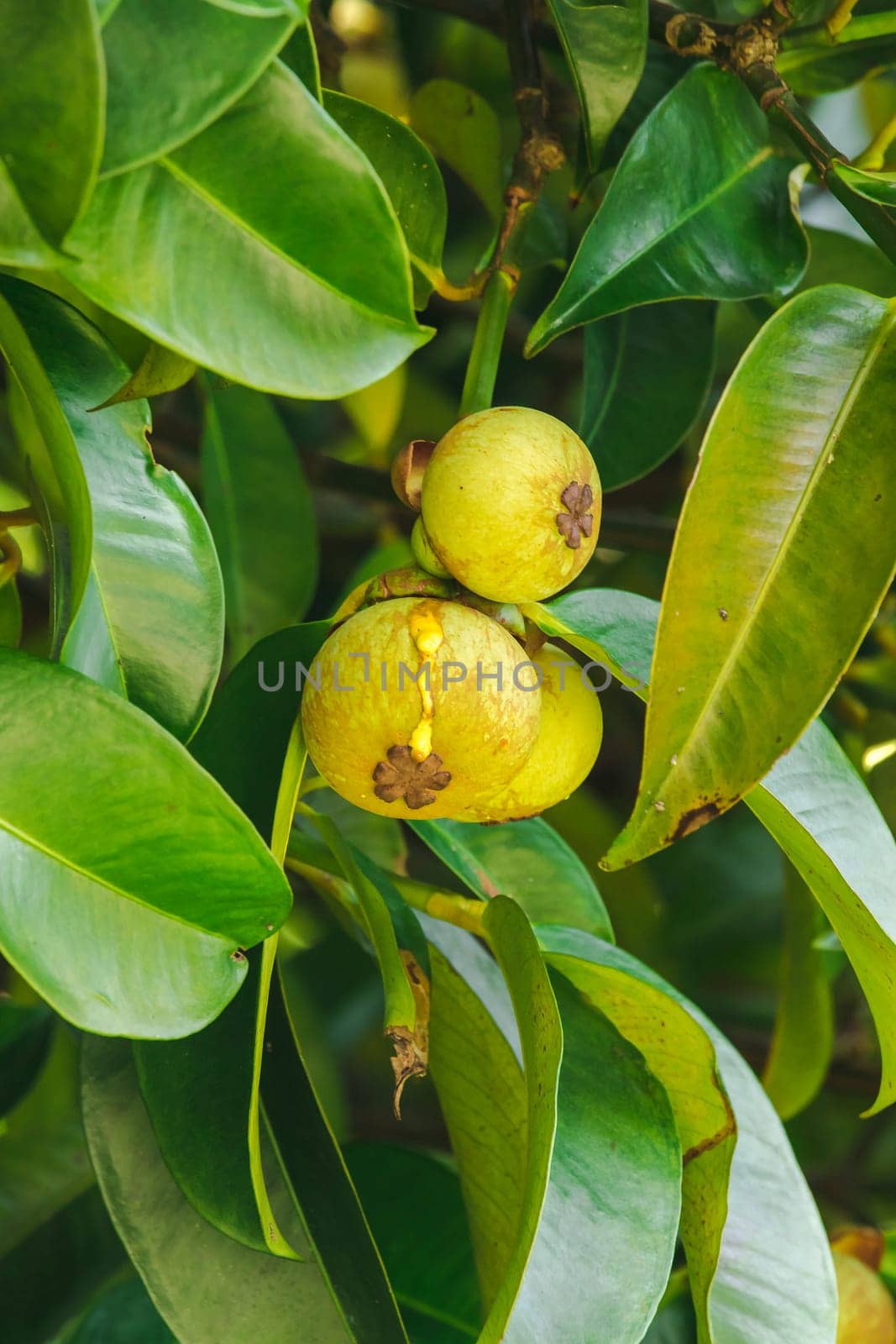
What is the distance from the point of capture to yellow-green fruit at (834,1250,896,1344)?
3.07 feet

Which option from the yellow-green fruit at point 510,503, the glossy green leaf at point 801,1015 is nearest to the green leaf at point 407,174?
the yellow-green fruit at point 510,503

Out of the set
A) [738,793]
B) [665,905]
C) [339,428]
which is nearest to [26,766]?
[738,793]

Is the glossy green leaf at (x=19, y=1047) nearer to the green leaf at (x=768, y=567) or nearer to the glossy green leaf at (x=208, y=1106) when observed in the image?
the glossy green leaf at (x=208, y=1106)

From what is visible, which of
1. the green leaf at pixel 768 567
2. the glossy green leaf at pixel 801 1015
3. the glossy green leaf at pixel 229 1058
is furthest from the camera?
the glossy green leaf at pixel 801 1015

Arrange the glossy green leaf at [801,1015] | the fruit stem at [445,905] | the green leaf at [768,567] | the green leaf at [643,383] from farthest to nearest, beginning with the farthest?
the glossy green leaf at [801,1015], the green leaf at [643,383], the fruit stem at [445,905], the green leaf at [768,567]

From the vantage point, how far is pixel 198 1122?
1.96 ft

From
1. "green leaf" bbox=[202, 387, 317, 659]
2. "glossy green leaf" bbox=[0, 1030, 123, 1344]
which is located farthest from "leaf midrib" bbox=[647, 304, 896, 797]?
"glossy green leaf" bbox=[0, 1030, 123, 1344]

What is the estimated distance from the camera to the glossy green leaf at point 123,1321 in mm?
809

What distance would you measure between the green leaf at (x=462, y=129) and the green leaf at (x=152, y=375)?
1.39ft

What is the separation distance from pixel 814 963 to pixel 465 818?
1.62ft

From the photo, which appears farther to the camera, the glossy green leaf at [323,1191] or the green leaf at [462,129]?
the green leaf at [462,129]

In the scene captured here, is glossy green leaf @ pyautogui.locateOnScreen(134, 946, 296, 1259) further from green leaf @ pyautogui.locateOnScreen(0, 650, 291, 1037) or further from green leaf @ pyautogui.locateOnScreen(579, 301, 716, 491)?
green leaf @ pyautogui.locateOnScreen(579, 301, 716, 491)

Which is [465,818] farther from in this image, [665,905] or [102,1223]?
[665,905]

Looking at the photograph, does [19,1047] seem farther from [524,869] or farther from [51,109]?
[51,109]
